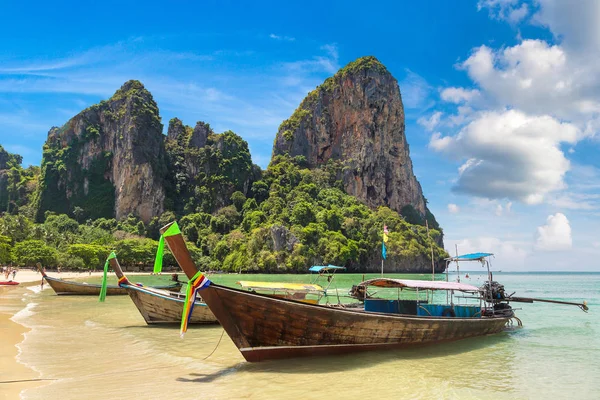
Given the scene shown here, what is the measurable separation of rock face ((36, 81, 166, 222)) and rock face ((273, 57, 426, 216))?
120 feet

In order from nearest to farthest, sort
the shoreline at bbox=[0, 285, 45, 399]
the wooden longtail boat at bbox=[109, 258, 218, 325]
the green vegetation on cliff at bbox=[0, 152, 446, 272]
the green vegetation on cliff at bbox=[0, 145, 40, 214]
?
the shoreline at bbox=[0, 285, 45, 399], the wooden longtail boat at bbox=[109, 258, 218, 325], the green vegetation on cliff at bbox=[0, 152, 446, 272], the green vegetation on cliff at bbox=[0, 145, 40, 214]

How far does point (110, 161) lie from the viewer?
9825 centimetres

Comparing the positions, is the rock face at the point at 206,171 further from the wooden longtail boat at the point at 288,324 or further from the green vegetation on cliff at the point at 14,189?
the wooden longtail boat at the point at 288,324

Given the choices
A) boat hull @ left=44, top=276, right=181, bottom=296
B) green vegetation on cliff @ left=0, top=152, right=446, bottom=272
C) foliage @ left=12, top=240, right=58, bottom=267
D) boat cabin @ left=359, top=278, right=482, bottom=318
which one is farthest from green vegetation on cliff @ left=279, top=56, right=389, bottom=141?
boat cabin @ left=359, top=278, right=482, bottom=318

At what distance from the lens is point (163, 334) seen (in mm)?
12914

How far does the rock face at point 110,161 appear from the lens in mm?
92250

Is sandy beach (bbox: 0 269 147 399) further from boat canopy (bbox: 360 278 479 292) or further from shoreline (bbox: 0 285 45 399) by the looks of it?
boat canopy (bbox: 360 278 479 292)

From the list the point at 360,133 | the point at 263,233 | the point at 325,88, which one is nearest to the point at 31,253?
the point at 263,233

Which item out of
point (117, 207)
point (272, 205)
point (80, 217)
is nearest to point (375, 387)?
point (272, 205)

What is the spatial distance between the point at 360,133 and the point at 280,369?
107039 millimetres

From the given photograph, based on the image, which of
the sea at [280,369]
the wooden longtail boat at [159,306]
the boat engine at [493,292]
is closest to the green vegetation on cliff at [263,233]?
the wooden longtail boat at [159,306]

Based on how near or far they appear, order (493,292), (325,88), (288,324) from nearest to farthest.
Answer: (288,324)
(493,292)
(325,88)

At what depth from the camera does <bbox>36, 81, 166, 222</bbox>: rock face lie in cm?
9225

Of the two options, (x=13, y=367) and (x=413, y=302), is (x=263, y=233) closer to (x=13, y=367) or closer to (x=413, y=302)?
(x=413, y=302)
